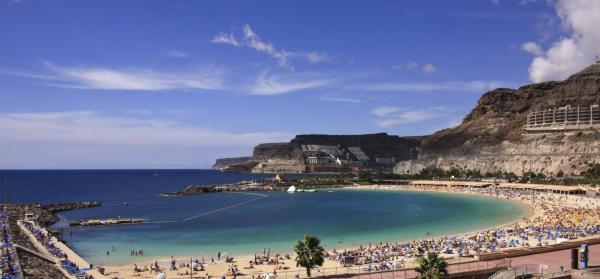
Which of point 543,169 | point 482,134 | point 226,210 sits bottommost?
point 226,210

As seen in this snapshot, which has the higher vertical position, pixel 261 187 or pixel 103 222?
pixel 261 187

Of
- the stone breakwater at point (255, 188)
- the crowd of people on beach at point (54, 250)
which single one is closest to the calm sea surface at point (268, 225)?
the crowd of people on beach at point (54, 250)

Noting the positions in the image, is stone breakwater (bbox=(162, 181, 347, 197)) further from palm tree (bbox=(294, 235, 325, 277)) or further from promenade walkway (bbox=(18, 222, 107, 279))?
palm tree (bbox=(294, 235, 325, 277))

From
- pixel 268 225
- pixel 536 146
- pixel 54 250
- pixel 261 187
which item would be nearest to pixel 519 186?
pixel 536 146

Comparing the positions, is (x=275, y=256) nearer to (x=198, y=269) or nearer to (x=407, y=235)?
(x=198, y=269)

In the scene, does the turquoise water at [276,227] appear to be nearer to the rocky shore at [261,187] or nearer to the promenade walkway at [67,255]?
the promenade walkway at [67,255]

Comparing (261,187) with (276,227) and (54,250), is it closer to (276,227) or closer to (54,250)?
(276,227)

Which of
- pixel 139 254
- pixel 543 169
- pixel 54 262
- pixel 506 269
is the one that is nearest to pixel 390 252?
pixel 506 269

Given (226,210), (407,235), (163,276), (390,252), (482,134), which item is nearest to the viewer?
(163,276)

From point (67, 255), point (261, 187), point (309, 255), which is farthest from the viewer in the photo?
point (261, 187)
